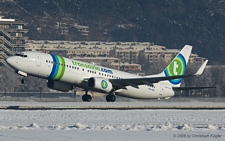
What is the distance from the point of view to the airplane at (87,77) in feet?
216

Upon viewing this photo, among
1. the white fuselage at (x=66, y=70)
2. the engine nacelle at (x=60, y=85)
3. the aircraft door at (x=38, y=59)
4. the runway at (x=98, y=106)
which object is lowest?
the runway at (x=98, y=106)

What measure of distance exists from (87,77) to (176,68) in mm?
13412

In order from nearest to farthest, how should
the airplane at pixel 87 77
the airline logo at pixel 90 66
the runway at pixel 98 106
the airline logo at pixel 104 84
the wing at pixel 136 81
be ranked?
1. the airplane at pixel 87 77
2. the runway at pixel 98 106
3. the airline logo at pixel 90 66
4. the airline logo at pixel 104 84
5. the wing at pixel 136 81

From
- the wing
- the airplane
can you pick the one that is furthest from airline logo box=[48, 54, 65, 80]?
the wing

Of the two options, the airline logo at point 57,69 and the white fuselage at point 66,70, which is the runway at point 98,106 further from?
the airline logo at point 57,69

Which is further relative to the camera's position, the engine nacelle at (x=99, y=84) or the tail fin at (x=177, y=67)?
the tail fin at (x=177, y=67)

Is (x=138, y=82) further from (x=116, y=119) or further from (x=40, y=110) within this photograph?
(x=116, y=119)

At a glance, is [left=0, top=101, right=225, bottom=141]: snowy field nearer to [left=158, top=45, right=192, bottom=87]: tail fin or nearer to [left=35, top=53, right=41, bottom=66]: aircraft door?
[left=35, top=53, right=41, bottom=66]: aircraft door

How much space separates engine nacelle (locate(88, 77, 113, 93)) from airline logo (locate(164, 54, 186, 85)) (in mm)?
10230

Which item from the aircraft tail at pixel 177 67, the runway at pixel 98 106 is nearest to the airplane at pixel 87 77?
the aircraft tail at pixel 177 67

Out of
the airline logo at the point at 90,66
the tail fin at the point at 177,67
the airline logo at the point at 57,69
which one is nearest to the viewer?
the airline logo at the point at 57,69

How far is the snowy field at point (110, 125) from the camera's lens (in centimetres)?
4144

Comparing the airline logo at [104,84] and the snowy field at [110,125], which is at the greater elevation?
the airline logo at [104,84]

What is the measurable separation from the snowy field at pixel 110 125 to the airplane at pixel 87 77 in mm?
6137
